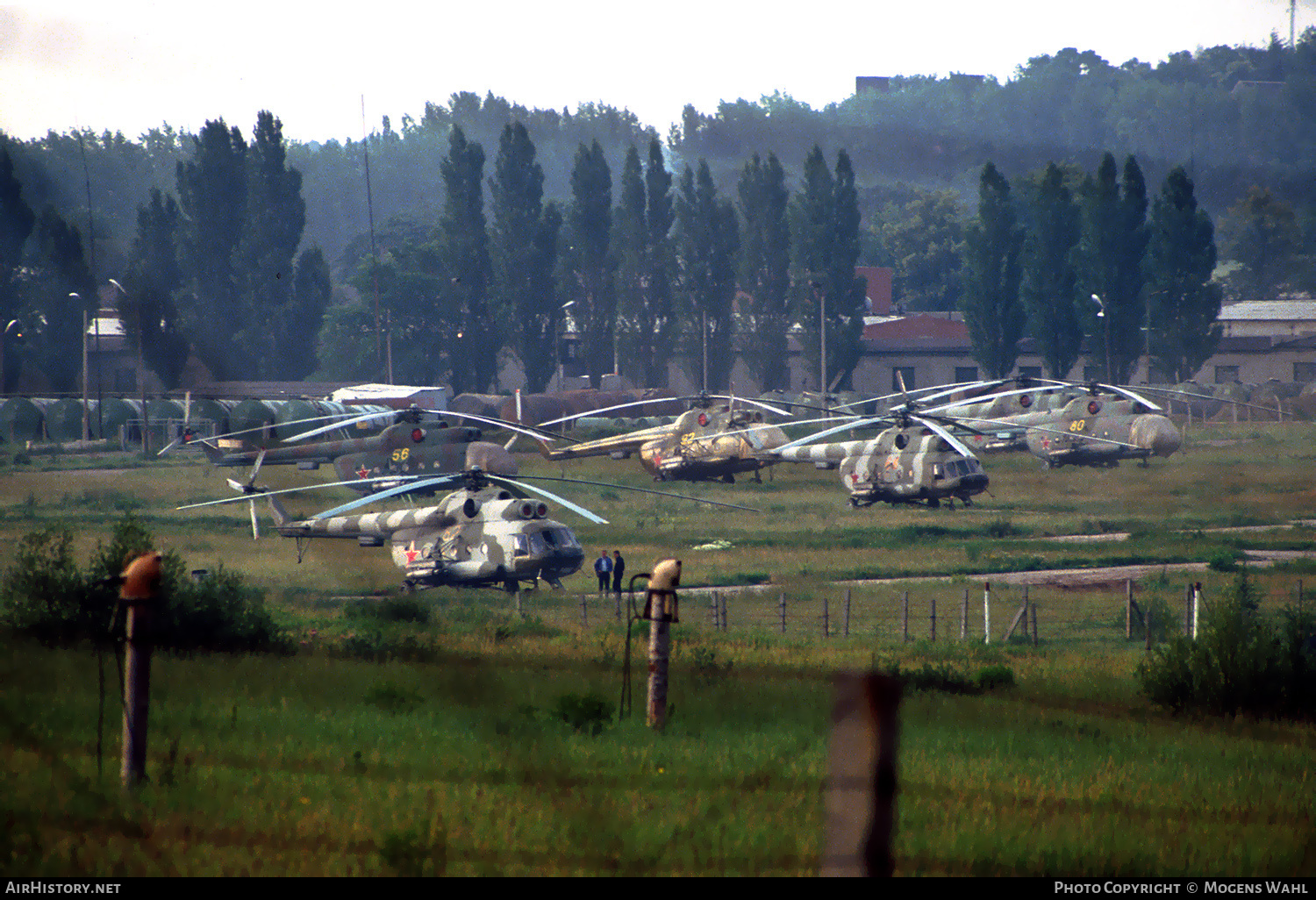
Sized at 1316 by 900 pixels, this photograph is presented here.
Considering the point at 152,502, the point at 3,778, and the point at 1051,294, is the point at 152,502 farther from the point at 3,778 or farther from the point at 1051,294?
the point at 1051,294

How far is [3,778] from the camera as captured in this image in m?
7.64

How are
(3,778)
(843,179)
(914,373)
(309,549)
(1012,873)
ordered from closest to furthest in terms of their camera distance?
(1012,873) → (3,778) → (309,549) → (843,179) → (914,373)

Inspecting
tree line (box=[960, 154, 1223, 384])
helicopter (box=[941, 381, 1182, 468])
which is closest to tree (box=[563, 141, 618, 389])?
tree line (box=[960, 154, 1223, 384])

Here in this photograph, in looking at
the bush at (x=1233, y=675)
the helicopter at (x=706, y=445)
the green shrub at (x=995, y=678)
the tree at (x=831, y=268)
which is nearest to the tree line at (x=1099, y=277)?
the tree at (x=831, y=268)

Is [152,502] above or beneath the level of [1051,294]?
beneath

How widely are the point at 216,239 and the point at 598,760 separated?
2477 inches

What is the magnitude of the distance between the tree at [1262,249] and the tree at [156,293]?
9508 cm

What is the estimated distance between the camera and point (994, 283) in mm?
74250

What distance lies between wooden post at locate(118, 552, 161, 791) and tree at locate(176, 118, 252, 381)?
5897cm

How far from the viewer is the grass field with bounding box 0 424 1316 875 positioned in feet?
22.5

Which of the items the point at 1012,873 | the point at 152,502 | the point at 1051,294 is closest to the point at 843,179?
the point at 1051,294

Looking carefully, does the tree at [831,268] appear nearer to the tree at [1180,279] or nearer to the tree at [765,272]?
the tree at [765,272]

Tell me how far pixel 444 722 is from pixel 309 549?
22.6 m

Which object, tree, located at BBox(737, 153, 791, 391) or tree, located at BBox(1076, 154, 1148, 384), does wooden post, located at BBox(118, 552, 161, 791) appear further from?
tree, located at BBox(737, 153, 791, 391)
